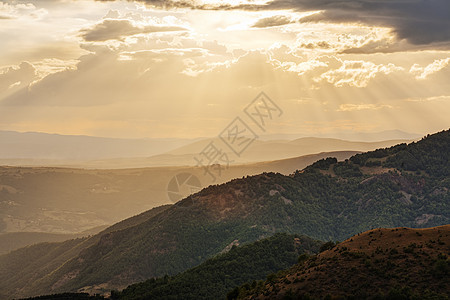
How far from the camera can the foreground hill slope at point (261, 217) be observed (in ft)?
501

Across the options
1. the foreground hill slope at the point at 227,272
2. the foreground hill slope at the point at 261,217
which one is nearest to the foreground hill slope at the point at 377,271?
the foreground hill slope at the point at 227,272

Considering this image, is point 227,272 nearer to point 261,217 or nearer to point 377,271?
point 261,217

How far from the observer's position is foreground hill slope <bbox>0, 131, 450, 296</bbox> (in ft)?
501

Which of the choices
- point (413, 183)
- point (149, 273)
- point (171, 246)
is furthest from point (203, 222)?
point (413, 183)

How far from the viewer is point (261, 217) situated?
161 meters

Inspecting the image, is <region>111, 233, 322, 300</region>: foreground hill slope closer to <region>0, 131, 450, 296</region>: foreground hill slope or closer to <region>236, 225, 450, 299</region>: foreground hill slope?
<region>0, 131, 450, 296</region>: foreground hill slope

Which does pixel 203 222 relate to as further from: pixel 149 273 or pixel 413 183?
pixel 413 183

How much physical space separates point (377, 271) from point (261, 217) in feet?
309

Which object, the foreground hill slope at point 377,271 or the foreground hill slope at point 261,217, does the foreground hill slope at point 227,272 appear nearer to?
the foreground hill slope at point 261,217

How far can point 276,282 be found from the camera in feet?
250

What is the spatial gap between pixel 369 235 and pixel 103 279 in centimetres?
9652

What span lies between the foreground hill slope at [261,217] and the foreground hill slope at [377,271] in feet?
233

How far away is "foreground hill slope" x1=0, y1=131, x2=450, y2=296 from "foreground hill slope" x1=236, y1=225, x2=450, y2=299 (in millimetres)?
71135

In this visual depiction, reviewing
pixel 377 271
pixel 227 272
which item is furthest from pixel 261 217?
pixel 377 271
